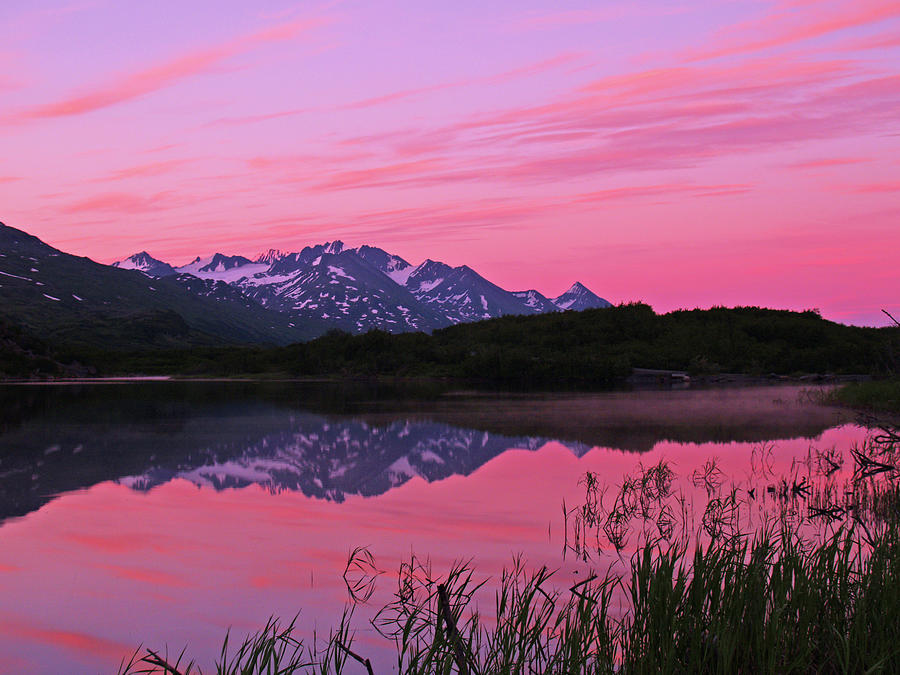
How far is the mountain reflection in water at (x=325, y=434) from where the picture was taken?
69.5 feet

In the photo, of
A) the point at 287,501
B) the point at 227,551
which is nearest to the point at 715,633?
the point at 227,551

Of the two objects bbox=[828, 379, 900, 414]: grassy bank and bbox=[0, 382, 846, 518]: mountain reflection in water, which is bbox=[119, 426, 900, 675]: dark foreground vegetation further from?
bbox=[828, 379, 900, 414]: grassy bank

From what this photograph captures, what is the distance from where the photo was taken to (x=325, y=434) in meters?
31.0

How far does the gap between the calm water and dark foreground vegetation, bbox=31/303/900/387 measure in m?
45.7

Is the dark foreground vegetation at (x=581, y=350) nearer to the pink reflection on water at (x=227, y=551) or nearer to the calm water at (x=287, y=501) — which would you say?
the calm water at (x=287, y=501)

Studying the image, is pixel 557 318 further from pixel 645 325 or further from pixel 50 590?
pixel 50 590

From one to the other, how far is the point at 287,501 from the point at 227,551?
15.0 feet

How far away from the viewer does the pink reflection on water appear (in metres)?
9.44

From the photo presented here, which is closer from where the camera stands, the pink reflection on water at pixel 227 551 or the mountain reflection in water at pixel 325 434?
the pink reflection on water at pixel 227 551

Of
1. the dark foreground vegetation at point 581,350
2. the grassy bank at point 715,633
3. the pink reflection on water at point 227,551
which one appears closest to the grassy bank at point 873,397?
the pink reflection on water at point 227,551

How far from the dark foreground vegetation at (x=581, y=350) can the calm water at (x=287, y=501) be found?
45.7m

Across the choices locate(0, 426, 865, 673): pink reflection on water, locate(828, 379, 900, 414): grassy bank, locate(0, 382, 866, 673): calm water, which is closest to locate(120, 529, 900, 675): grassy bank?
locate(0, 426, 865, 673): pink reflection on water

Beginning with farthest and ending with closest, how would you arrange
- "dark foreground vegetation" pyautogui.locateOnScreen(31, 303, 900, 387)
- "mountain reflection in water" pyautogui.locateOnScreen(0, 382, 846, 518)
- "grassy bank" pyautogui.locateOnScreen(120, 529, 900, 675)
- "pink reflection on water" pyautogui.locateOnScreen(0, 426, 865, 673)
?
"dark foreground vegetation" pyautogui.locateOnScreen(31, 303, 900, 387) < "mountain reflection in water" pyautogui.locateOnScreen(0, 382, 846, 518) < "pink reflection on water" pyautogui.locateOnScreen(0, 426, 865, 673) < "grassy bank" pyautogui.locateOnScreen(120, 529, 900, 675)

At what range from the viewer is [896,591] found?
7.17 metres
